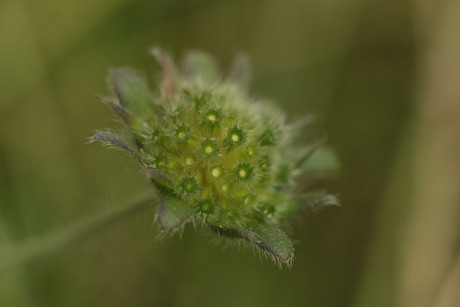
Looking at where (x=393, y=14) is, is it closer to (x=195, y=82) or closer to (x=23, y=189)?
(x=195, y=82)

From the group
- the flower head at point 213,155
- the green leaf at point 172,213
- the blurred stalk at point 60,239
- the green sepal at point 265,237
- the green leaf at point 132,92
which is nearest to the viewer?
the green leaf at point 172,213

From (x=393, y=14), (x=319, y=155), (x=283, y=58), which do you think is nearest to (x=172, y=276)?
(x=319, y=155)

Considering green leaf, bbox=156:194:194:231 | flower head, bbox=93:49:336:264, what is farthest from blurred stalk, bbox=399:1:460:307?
green leaf, bbox=156:194:194:231

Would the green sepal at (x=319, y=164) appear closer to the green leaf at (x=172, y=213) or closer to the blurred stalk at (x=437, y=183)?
the green leaf at (x=172, y=213)

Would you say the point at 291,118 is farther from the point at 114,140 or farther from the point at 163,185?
the point at 114,140

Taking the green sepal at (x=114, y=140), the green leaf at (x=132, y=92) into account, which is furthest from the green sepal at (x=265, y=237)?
the green leaf at (x=132, y=92)

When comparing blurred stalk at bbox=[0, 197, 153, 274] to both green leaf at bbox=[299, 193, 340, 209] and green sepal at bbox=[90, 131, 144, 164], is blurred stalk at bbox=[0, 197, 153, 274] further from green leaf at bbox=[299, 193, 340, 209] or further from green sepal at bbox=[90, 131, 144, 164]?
green leaf at bbox=[299, 193, 340, 209]
